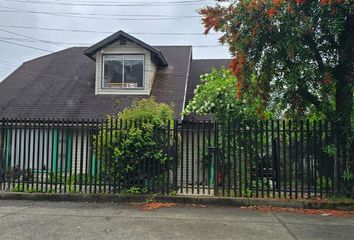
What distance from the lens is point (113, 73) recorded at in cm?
1780

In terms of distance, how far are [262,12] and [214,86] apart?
19.8ft

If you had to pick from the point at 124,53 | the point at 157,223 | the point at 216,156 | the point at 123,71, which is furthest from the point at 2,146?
the point at 124,53

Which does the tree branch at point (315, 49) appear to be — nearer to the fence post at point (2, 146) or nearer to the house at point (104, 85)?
the house at point (104, 85)

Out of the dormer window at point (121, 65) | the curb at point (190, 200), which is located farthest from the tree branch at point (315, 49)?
the dormer window at point (121, 65)

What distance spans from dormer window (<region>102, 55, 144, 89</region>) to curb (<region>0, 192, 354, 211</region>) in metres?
8.48

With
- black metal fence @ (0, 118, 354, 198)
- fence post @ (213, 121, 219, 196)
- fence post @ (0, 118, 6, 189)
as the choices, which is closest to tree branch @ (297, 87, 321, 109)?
black metal fence @ (0, 118, 354, 198)

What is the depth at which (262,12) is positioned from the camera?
8.63 meters

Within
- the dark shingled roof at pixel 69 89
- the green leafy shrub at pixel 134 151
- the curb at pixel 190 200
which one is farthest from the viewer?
the dark shingled roof at pixel 69 89

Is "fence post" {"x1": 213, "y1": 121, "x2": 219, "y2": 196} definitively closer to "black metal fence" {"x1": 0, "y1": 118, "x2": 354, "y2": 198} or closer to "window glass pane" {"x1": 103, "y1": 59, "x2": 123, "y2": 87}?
"black metal fence" {"x1": 0, "y1": 118, "x2": 354, "y2": 198}

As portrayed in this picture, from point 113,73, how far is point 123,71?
0.47 meters

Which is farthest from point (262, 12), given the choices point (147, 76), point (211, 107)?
point (147, 76)

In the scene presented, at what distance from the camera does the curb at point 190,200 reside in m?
9.09

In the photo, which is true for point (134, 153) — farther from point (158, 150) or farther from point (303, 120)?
point (303, 120)

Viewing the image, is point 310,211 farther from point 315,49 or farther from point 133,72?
point 133,72
